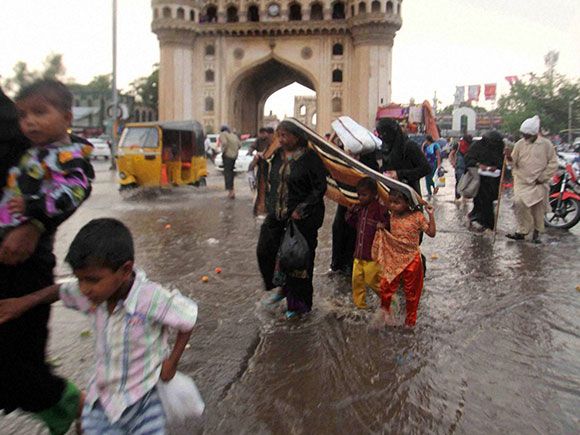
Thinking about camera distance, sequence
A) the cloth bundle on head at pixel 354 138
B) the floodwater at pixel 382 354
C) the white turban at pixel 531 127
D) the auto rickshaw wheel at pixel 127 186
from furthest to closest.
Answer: the auto rickshaw wheel at pixel 127 186, the white turban at pixel 531 127, the cloth bundle on head at pixel 354 138, the floodwater at pixel 382 354

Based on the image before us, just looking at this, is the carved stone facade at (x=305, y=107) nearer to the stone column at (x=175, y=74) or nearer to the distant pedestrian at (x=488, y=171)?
the stone column at (x=175, y=74)

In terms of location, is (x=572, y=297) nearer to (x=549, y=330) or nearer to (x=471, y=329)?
(x=549, y=330)

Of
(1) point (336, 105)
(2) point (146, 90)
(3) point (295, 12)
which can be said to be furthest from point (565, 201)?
(2) point (146, 90)

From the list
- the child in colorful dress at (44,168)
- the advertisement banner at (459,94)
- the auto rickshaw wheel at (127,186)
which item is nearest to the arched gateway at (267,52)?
the auto rickshaw wheel at (127,186)

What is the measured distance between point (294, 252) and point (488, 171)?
4.68 m

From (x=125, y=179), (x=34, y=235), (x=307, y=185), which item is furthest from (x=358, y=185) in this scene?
(x=125, y=179)

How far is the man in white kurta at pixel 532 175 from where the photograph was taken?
7031mm

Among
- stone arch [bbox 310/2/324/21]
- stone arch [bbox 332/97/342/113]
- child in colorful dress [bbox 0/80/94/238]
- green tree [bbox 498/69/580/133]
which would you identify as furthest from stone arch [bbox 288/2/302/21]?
child in colorful dress [bbox 0/80/94/238]

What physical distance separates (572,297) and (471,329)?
4.34 feet

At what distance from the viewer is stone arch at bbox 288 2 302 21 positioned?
39531 millimetres

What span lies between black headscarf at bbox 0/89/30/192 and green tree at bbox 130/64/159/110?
194 ft

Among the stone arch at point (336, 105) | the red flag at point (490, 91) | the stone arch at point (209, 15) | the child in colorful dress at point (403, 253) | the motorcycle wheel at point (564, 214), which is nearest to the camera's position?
the child in colorful dress at point (403, 253)

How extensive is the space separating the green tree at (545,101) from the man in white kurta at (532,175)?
39.2m

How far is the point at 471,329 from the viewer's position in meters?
3.89
